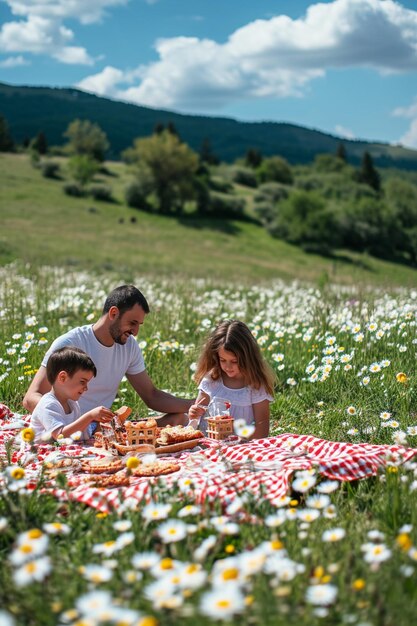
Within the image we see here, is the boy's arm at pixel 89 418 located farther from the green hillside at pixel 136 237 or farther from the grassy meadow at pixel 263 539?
the green hillside at pixel 136 237

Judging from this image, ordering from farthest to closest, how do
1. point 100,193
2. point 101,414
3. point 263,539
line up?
point 100,193 < point 101,414 < point 263,539

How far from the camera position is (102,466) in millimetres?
4398

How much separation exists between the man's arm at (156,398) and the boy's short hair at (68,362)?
1022 millimetres

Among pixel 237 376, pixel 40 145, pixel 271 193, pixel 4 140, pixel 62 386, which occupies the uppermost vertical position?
pixel 40 145

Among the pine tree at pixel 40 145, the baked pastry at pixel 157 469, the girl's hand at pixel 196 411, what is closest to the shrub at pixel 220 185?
the pine tree at pixel 40 145

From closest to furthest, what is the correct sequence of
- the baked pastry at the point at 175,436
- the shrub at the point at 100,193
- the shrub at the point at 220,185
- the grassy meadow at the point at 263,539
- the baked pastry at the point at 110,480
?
the grassy meadow at the point at 263,539
the baked pastry at the point at 110,480
the baked pastry at the point at 175,436
the shrub at the point at 100,193
the shrub at the point at 220,185

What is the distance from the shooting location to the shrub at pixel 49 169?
63.6m

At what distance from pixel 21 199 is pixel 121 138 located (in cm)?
13779

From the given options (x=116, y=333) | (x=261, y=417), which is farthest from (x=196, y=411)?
(x=116, y=333)

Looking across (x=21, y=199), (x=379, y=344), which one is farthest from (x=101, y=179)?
(x=379, y=344)

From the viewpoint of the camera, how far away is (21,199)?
171ft

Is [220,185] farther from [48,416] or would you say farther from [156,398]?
[48,416]

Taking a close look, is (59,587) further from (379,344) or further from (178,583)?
(379,344)

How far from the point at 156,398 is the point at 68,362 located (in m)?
1.22
